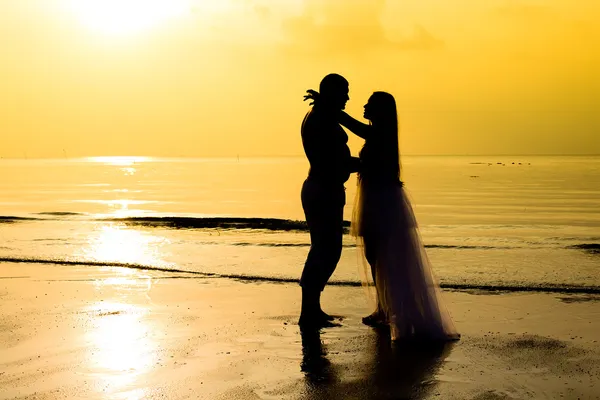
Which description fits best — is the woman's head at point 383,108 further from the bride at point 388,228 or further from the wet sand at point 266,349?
the wet sand at point 266,349

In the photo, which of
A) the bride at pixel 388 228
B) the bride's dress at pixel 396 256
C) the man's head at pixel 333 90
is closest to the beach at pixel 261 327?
the bride's dress at pixel 396 256

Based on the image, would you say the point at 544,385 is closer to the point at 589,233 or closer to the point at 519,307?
the point at 519,307

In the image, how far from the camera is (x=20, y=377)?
576 cm

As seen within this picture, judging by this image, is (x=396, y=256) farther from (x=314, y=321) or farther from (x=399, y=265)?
(x=314, y=321)

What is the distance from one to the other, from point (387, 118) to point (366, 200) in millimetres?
929

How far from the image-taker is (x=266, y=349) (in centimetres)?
677

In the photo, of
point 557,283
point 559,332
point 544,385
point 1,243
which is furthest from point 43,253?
point 544,385

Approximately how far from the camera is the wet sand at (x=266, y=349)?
5.50 meters

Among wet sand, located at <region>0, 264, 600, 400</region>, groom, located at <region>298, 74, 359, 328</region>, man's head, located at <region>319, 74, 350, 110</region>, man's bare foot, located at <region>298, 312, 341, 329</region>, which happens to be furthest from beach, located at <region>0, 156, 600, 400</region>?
man's head, located at <region>319, 74, 350, 110</region>

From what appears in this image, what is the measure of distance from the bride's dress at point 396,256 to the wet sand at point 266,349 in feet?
1.06

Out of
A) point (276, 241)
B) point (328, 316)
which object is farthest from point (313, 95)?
point (276, 241)

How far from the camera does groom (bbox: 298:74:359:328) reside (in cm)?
786

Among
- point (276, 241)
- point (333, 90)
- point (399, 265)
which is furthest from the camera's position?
point (276, 241)

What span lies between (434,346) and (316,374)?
1.61m
